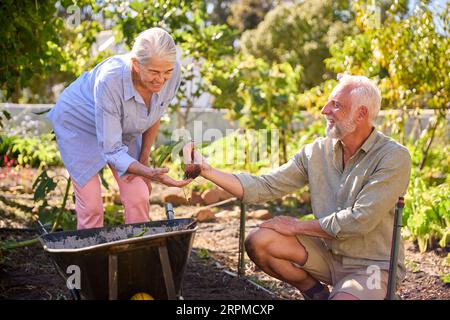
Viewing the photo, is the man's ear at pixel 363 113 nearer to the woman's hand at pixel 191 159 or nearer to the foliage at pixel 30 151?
the woman's hand at pixel 191 159

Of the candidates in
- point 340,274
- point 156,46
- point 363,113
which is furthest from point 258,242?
point 156,46

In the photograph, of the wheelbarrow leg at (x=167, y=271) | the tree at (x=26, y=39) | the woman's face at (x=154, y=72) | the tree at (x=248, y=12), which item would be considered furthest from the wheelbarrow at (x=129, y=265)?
the tree at (x=248, y=12)

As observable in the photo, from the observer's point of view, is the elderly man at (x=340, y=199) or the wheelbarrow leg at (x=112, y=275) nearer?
the wheelbarrow leg at (x=112, y=275)

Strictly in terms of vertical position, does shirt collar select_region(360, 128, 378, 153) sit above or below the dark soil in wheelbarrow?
above

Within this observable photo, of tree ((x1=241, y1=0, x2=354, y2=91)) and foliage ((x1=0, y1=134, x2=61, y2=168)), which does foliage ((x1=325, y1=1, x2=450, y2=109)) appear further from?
tree ((x1=241, y1=0, x2=354, y2=91))

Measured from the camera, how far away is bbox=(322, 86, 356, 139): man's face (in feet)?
10.3

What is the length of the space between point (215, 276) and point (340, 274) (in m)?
1.14

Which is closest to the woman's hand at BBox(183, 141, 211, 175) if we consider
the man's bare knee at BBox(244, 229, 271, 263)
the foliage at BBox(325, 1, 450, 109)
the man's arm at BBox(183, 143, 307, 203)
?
the man's arm at BBox(183, 143, 307, 203)

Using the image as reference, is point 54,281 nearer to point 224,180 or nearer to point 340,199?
point 224,180

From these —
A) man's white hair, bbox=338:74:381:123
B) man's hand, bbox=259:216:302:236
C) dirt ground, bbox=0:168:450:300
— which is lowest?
dirt ground, bbox=0:168:450:300

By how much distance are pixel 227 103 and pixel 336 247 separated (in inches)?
159

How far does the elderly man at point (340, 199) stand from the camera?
3.06 metres

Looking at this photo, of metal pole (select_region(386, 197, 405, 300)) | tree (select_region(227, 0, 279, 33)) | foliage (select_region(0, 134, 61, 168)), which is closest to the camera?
metal pole (select_region(386, 197, 405, 300))

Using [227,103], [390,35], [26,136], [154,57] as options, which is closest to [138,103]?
[154,57]
